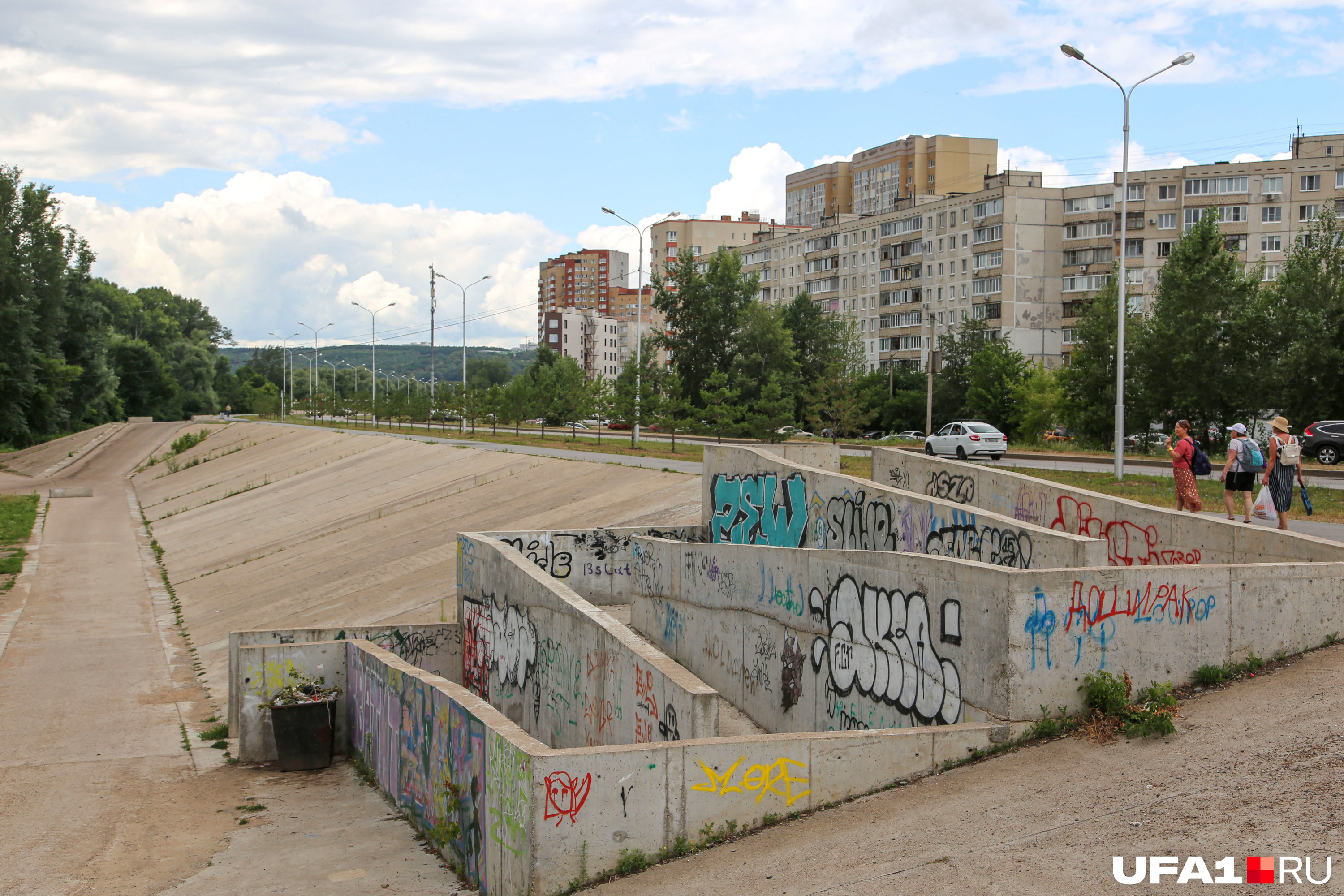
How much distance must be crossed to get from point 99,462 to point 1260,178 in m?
85.1

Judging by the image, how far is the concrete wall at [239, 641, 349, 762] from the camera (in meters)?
13.4

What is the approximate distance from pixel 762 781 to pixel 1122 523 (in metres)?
6.20

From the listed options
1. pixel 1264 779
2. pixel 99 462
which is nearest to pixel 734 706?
pixel 1264 779

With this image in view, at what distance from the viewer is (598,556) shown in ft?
58.2

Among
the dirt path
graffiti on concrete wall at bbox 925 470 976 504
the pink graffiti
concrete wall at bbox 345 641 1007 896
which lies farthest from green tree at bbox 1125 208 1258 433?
concrete wall at bbox 345 641 1007 896

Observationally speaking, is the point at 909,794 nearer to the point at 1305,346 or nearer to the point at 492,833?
the point at 492,833

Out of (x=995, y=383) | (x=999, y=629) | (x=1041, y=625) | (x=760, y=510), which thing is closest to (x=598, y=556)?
(x=760, y=510)

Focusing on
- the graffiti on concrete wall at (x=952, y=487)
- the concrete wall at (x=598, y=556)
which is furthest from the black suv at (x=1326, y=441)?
the concrete wall at (x=598, y=556)

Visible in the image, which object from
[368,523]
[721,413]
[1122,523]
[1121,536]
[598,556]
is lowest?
[368,523]

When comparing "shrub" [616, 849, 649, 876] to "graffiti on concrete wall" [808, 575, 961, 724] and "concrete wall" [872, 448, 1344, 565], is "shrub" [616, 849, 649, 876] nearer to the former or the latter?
"graffiti on concrete wall" [808, 575, 961, 724]

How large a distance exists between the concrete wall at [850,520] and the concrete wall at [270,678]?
6271 millimetres

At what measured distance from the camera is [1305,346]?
3972cm

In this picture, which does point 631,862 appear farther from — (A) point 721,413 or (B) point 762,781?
(A) point 721,413

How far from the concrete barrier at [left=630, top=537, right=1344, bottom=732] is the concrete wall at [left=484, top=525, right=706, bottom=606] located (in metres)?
6.59
